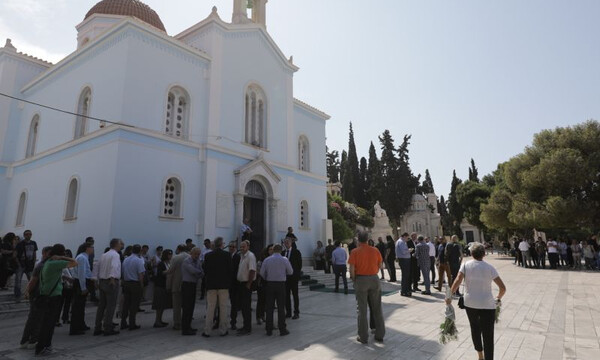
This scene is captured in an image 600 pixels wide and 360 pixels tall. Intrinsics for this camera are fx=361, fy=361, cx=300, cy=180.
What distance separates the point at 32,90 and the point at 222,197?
11299 mm

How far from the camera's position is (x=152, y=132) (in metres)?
12.6

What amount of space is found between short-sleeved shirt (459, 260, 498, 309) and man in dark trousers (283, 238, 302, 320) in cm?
436

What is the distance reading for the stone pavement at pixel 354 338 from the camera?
537 centimetres

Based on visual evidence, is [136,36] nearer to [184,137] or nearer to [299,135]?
Result: [184,137]

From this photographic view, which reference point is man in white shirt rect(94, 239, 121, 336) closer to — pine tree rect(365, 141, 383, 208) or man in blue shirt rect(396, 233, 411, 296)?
man in blue shirt rect(396, 233, 411, 296)

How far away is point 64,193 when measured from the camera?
1361 centimetres

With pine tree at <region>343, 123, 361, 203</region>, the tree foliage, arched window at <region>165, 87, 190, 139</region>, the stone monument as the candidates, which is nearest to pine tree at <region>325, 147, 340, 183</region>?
pine tree at <region>343, 123, 361, 203</region>

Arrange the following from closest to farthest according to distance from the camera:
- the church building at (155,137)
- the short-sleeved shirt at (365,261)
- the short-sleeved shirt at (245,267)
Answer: the short-sleeved shirt at (365,261) → the short-sleeved shirt at (245,267) → the church building at (155,137)

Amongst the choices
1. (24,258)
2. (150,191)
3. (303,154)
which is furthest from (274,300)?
(303,154)

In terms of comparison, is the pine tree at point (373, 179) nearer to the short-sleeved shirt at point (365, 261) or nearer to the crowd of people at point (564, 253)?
the crowd of people at point (564, 253)

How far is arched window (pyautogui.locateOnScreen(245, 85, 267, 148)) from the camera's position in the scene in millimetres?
16844

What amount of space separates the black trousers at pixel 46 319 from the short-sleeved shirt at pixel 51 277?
0.11 m

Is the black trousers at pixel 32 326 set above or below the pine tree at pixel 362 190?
below

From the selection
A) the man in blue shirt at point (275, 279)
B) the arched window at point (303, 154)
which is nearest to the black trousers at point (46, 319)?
the man in blue shirt at point (275, 279)
